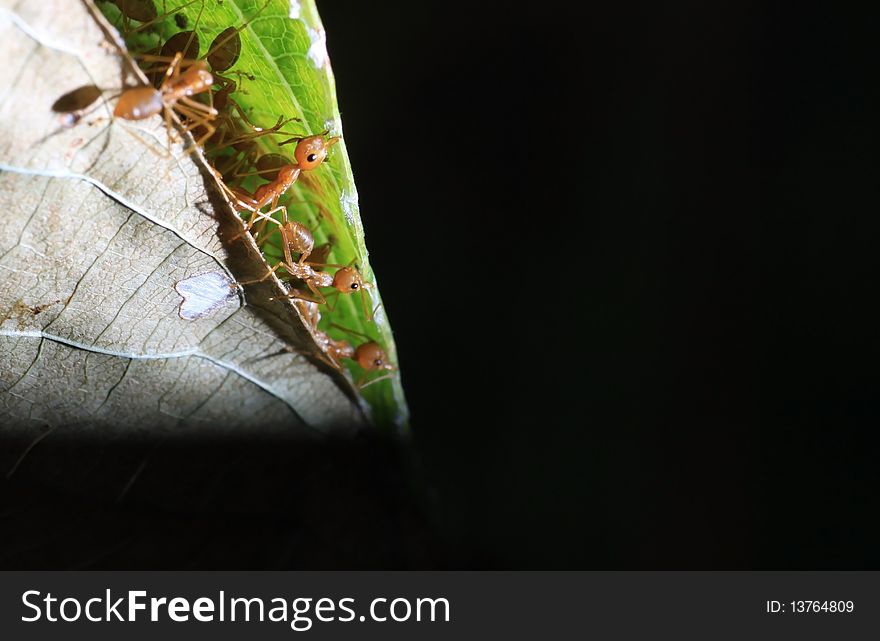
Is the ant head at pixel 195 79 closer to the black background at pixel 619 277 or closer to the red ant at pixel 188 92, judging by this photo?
the red ant at pixel 188 92

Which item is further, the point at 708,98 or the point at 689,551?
the point at 689,551

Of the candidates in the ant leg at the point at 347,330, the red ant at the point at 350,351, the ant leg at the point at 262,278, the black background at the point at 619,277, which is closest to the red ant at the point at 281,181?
the ant leg at the point at 262,278

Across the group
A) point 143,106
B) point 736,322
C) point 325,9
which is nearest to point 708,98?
point 736,322

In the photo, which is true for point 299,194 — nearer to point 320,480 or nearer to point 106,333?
point 106,333

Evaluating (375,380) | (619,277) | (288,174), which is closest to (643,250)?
(619,277)

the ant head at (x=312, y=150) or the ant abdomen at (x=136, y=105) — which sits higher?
the ant abdomen at (x=136, y=105)

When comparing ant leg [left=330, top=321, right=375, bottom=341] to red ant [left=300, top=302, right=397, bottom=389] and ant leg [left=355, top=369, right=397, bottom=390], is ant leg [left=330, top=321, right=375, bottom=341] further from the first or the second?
ant leg [left=355, top=369, right=397, bottom=390]
